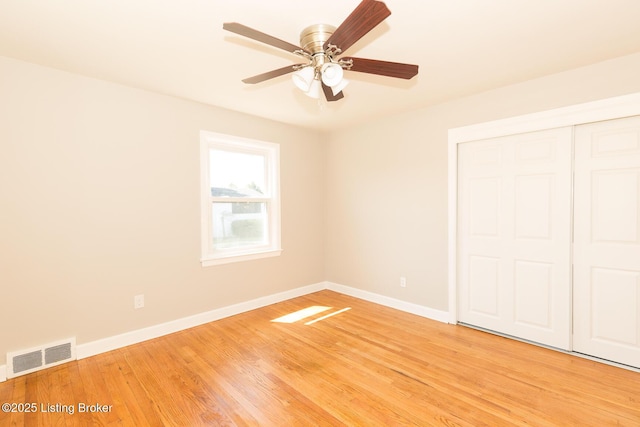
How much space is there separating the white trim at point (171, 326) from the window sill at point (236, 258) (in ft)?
1.81

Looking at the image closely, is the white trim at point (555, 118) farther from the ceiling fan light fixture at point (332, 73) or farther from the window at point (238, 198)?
the window at point (238, 198)

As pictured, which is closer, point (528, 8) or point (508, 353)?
point (528, 8)

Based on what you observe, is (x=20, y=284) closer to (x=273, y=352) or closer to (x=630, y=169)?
(x=273, y=352)

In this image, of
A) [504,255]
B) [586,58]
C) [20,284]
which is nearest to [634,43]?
[586,58]

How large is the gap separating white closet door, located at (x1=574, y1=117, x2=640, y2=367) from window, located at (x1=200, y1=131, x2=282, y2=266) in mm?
3265

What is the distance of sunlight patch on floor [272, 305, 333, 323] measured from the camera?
11.5 feet

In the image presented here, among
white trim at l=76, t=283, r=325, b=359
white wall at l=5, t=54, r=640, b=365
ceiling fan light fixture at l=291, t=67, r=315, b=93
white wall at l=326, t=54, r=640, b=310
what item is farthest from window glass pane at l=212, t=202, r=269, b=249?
ceiling fan light fixture at l=291, t=67, r=315, b=93

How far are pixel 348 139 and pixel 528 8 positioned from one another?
109 inches

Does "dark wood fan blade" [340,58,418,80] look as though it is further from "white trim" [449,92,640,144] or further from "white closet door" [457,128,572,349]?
"white closet door" [457,128,572,349]

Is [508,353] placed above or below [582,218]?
below

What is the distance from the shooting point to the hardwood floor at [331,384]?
190 centimetres

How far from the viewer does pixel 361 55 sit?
2.35 m

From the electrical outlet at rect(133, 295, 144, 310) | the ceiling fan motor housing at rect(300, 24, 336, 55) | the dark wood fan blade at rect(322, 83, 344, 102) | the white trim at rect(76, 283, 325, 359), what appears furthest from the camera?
the electrical outlet at rect(133, 295, 144, 310)

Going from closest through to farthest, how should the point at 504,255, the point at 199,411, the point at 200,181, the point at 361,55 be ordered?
the point at 199,411, the point at 361,55, the point at 504,255, the point at 200,181
